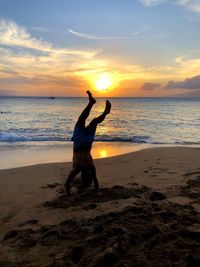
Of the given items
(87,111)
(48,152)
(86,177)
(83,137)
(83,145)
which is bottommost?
(48,152)

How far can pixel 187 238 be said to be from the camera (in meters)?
4.39

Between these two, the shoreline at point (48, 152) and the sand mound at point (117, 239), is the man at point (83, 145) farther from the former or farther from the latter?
the shoreline at point (48, 152)

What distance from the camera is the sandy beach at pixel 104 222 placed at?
13.1 ft

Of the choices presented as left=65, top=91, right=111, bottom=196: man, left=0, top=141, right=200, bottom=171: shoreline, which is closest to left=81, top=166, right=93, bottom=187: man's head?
left=65, top=91, right=111, bottom=196: man

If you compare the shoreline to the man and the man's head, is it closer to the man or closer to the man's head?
the man's head

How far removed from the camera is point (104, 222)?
5012 millimetres

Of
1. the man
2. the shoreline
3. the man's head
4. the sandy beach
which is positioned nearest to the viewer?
the sandy beach

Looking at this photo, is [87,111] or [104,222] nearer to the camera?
[104,222]

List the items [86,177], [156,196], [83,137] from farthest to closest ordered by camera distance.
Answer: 1. [86,177]
2. [83,137]
3. [156,196]

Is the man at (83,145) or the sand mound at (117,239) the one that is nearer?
the sand mound at (117,239)

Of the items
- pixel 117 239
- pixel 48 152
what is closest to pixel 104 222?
pixel 117 239

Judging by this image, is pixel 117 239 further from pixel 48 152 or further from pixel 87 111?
pixel 48 152

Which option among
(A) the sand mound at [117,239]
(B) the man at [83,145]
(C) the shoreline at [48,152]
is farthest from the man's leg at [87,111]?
(C) the shoreline at [48,152]

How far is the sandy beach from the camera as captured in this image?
400 centimetres
